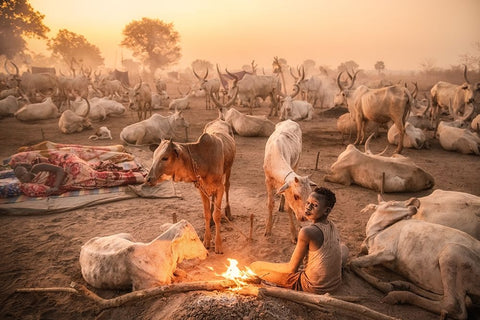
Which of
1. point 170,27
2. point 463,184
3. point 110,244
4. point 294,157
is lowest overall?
point 463,184

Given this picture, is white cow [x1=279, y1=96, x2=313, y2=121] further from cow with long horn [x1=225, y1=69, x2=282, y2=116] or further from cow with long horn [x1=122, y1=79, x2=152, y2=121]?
cow with long horn [x1=122, y1=79, x2=152, y2=121]

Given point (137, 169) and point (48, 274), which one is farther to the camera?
point (137, 169)

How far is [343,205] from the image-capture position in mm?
6039

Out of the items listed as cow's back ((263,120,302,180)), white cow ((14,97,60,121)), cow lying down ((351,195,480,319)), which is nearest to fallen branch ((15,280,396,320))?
cow lying down ((351,195,480,319))

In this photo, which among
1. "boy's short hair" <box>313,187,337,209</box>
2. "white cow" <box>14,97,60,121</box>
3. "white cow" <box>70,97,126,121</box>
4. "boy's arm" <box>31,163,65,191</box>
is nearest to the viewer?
"boy's short hair" <box>313,187,337,209</box>

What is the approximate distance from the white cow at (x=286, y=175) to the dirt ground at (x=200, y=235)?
0.75m

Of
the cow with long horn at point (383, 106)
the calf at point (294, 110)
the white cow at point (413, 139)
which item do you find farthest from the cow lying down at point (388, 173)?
the calf at point (294, 110)

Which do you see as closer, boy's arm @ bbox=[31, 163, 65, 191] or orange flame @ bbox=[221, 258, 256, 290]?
orange flame @ bbox=[221, 258, 256, 290]

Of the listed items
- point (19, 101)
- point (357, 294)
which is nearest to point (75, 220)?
point (357, 294)

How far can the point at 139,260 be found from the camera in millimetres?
3150

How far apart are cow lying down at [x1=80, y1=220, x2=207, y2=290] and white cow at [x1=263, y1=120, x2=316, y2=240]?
146 centimetres

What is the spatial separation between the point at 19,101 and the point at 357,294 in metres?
20.3

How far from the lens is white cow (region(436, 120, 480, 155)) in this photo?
9141 millimetres

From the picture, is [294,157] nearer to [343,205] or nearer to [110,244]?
[343,205]
